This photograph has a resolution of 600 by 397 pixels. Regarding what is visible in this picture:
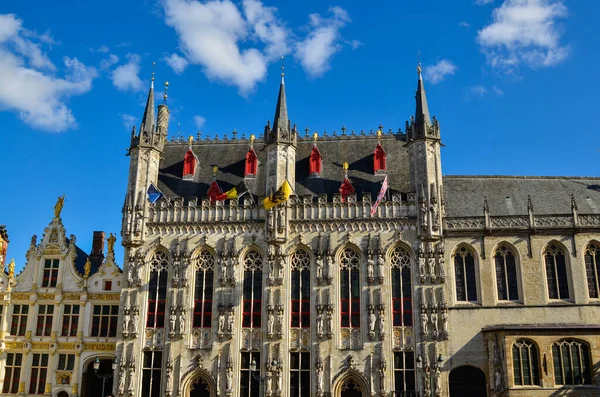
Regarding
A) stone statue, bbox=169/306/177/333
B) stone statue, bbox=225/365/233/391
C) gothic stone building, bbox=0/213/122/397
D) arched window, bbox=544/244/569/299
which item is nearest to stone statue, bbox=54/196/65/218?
gothic stone building, bbox=0/213/122/397

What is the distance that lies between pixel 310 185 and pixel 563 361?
2126 centimetres

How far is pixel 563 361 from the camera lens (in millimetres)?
39781

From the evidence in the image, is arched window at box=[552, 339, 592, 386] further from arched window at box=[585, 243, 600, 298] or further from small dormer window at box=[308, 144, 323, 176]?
small dormer window at box=[308, 144, 323, 176]

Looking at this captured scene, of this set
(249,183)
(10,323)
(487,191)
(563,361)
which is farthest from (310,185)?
(10,323)

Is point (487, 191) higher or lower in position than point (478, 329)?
higher

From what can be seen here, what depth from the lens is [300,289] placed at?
4397 centimetres

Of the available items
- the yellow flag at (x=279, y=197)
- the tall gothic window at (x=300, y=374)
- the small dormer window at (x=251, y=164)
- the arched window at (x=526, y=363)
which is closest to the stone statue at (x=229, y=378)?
the tall gothic window at (x=300, y=374)

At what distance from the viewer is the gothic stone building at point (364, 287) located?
4116 centimetres

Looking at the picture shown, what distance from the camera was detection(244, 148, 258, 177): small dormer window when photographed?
4972 cm

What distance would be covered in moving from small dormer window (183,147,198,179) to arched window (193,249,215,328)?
7690 mm

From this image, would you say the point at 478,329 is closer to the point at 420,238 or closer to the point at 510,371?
the point at 510,371

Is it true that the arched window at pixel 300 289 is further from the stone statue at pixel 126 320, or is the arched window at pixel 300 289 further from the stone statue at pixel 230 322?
the stone statue at pixel 126 320

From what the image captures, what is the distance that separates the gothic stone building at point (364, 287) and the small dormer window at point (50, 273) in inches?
266

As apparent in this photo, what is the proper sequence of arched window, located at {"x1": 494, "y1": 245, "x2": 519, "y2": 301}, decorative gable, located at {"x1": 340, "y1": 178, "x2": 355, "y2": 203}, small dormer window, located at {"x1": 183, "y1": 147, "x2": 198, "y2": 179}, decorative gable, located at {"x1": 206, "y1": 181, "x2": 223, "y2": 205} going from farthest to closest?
small dormer window, located at {"x1": 183, "y1": 147, "x2": 198, "y2": 179} → decorative gable, located at {"x1": 206, "y1": 181, "x2": 223, "y2": 205} → decorative gable, located at {"x1": 340, "y1": 178, "x2": 355, "y2": 203} → arched window, located at {"x1": 494, "y1": 245, "x2": 519, "y2": 301}
